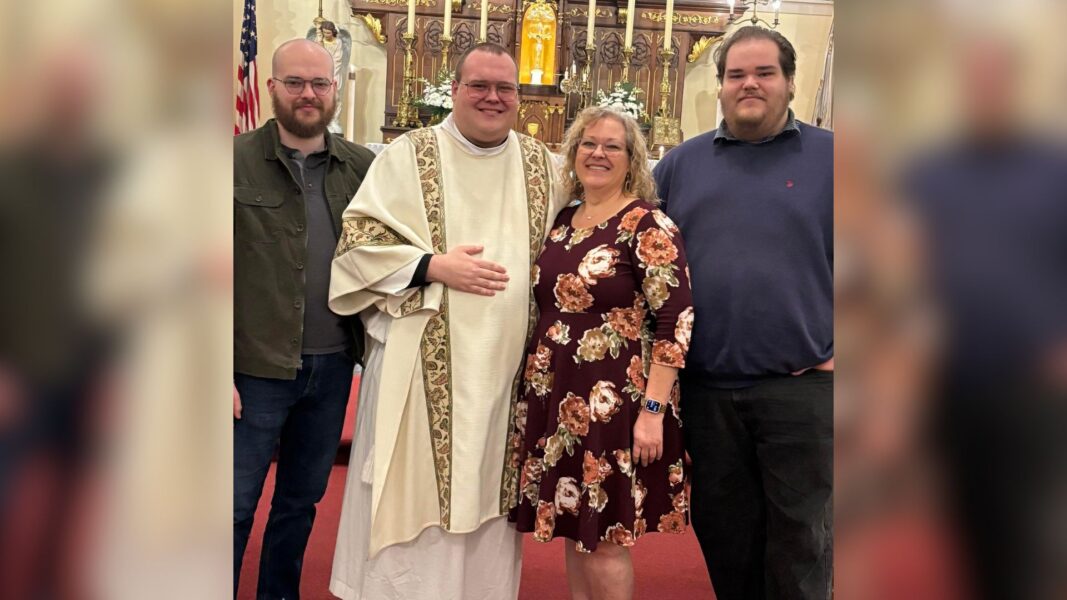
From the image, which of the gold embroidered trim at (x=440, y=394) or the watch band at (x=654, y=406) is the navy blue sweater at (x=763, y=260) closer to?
the watch band at (x=654, y=406)

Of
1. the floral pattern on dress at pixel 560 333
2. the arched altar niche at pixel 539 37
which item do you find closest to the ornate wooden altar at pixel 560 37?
the arched altar niche at pixel 539 37

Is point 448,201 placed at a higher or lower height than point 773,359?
higher

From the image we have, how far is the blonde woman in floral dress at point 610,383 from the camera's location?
2.17m

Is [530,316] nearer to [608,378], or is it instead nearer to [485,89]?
[608,378]

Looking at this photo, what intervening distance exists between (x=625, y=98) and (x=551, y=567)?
12.2ft

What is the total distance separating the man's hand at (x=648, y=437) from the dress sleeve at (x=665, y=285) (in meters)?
0.15

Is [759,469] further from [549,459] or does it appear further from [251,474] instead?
[251,474]
